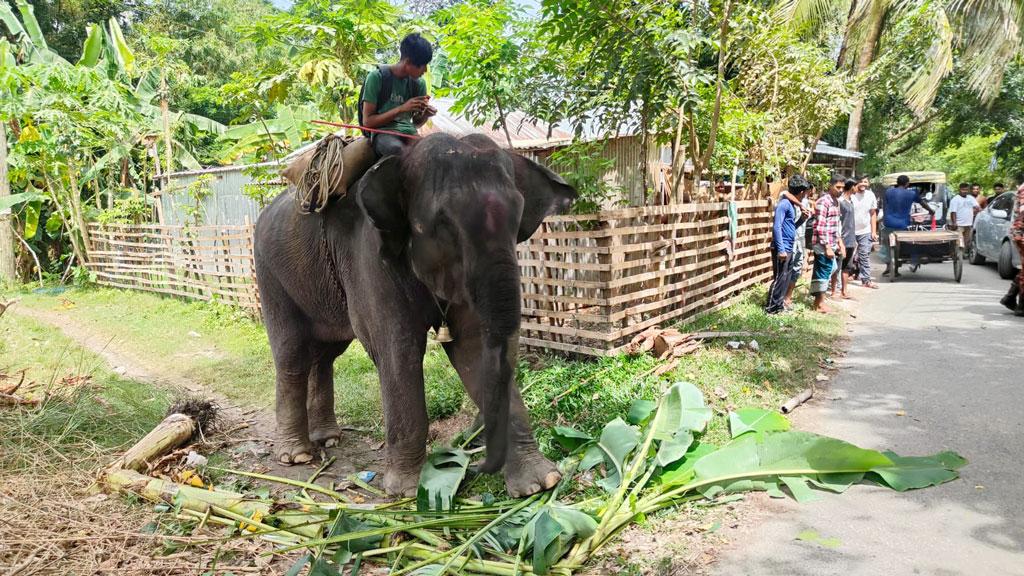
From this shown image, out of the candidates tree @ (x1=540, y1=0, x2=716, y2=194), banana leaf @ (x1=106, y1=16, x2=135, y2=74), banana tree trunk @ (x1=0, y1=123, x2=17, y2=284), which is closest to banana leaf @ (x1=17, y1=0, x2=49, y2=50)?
banana leaf @ (x1=106, y1=16, x2=135, y2=74)

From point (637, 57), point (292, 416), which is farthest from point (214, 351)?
point (637, 57)

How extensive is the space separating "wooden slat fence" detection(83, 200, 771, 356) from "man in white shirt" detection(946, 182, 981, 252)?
729cm

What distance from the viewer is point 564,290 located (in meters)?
7.04

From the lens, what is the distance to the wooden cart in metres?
11.7

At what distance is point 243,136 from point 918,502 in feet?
39.7

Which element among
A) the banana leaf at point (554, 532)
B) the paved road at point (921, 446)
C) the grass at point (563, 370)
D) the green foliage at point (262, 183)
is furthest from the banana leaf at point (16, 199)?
the paved road at point (921, 446)

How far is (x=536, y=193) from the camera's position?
3.67 m

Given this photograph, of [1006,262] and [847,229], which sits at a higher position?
[847,229]

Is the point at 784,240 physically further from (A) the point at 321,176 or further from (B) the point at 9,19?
(B) the point at 9,19

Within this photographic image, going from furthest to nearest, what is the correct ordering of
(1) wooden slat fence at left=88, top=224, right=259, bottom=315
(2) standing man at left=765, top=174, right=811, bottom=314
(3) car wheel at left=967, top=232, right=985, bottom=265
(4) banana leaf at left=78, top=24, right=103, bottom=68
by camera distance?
1. (4) banana leaf at left=78, top=24, right=103, bottom=68
2. (3) car wheel at left=967, top=232, right=985, bottom=265
3. (1) wooden slat fence at left=88, top=224, right=259, bottom=315
4. (2) standing man at left=765, top=174, right=811, bottom=314

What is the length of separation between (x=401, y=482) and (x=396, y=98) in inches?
98.8

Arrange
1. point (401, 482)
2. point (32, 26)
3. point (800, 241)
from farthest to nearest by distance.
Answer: point (32, 26)
point (800, 241)
point (401, 482)

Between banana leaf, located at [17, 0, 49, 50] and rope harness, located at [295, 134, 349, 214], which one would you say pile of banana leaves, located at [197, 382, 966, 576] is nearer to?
rope harness, located at [295, 134, 349, 214]

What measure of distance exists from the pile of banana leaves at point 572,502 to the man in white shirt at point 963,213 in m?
15.1
